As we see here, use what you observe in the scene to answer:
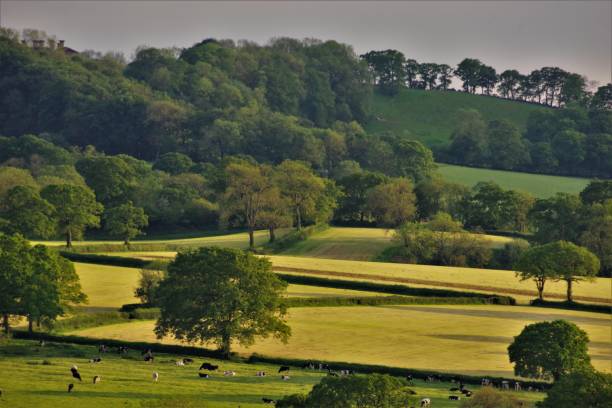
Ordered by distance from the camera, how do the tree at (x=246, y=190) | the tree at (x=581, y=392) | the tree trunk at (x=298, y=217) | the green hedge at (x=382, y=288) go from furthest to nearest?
the tree trunk at (x=298, y=217), the tree at (x=246, y=190), the green hedge at (x=382, y=288), the tree at (x=581, y=392)

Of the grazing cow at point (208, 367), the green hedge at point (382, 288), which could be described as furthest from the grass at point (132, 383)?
the green hedge at point (382, 288)

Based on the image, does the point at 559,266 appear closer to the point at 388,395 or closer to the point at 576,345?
the point at 576,345

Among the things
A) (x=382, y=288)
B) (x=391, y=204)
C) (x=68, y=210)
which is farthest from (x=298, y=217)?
(x=382, y=288)

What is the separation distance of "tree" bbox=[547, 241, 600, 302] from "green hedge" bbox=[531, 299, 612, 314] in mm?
2952

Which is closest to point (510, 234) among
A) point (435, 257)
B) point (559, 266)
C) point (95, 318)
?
point (435, 257)

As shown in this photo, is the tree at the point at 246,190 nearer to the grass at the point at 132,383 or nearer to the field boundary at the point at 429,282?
the field boundary at the point at 429,282

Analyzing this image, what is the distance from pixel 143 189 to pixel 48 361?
110 meters

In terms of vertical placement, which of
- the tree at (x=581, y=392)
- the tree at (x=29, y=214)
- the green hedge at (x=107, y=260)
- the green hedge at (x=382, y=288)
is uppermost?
the tree at (x=29, y=214)

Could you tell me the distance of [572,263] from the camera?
390 feet

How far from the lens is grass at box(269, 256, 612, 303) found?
12104 cm

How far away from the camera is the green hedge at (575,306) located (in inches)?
4424

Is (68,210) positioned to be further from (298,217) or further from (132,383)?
(132,383)

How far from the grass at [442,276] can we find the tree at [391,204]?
117ft

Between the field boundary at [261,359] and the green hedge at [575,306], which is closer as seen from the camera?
the field boundary at [261,359]
